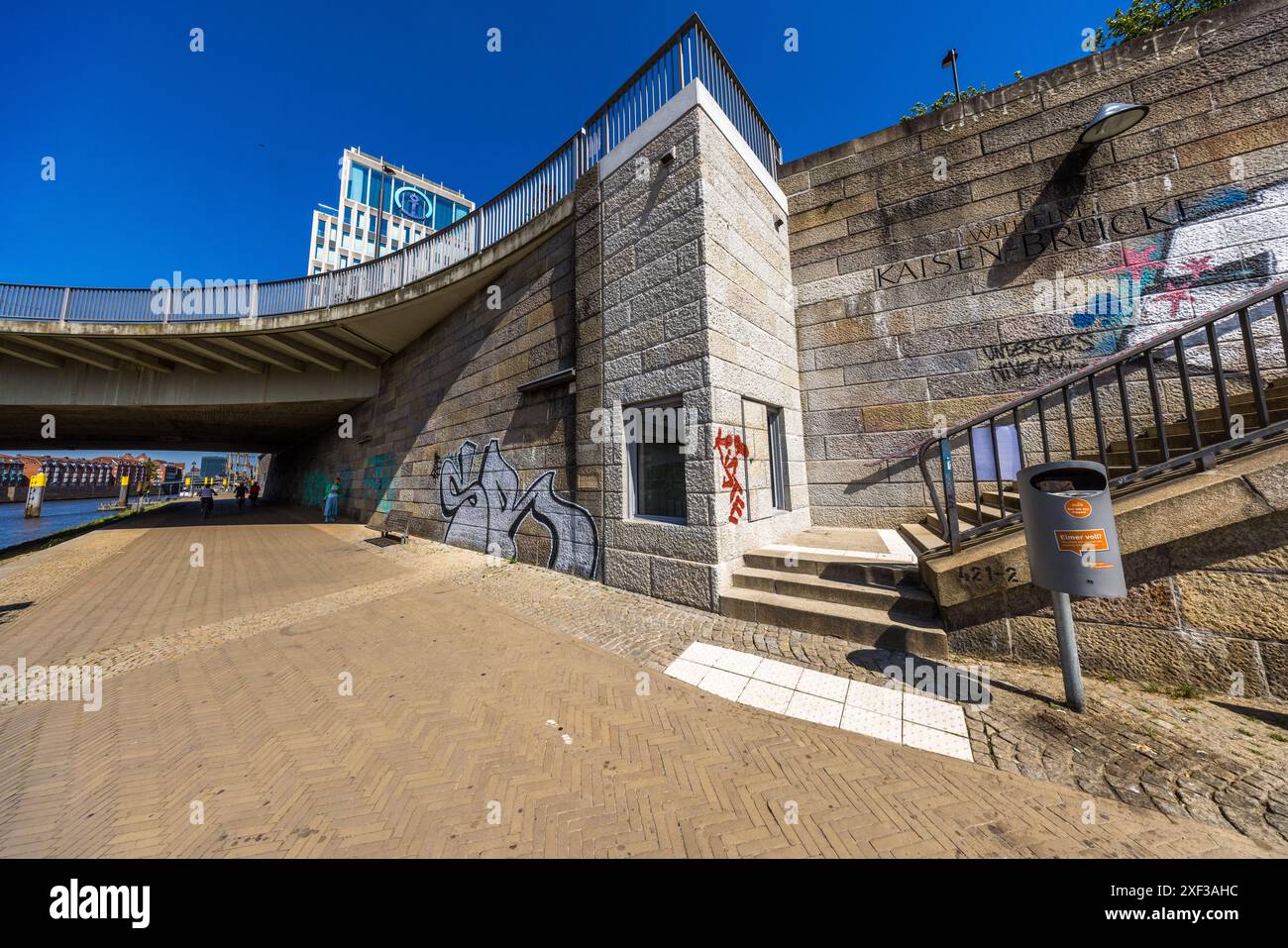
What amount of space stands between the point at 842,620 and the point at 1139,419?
506 centimetres

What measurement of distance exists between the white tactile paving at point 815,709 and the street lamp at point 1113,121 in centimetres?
847

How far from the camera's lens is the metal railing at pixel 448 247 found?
6.98 meters

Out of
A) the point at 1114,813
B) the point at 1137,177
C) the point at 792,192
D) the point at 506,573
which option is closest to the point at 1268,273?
the point at 1137,177

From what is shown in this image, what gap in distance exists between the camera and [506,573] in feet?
25.4

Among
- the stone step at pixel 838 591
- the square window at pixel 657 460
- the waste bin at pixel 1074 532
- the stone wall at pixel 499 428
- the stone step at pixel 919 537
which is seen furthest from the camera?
the stone wall at pixel 499 428

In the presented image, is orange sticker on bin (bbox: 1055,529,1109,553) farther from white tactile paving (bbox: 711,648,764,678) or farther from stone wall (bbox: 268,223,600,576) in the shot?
stone wall (bbox: 268,223,600,576)

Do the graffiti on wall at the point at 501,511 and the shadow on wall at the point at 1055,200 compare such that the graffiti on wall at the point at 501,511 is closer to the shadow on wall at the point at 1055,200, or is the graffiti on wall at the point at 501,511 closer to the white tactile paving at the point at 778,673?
the white tactile paving at the point at 778,673

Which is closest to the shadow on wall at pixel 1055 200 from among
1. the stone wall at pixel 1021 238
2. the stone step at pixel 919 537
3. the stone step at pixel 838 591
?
the stone wall at pixel 1021 238

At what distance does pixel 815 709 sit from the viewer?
129 inches
